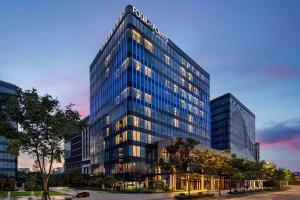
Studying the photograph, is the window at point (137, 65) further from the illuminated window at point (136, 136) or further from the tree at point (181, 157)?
the tree at point (181, 157)

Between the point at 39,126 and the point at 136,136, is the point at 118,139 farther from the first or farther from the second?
the point at 39,126

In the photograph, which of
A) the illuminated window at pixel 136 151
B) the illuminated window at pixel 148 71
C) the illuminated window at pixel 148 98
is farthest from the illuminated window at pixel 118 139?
the illuminated window at pixel 148 71

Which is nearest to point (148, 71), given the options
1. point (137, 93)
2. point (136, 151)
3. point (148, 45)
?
point (148, 45)

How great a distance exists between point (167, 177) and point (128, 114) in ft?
84.9

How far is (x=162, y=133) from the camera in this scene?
535 feet

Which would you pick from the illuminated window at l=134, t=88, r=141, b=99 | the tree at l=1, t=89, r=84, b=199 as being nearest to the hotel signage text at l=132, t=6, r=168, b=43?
the illuminated window at l=134, t=88, r=141, b=99

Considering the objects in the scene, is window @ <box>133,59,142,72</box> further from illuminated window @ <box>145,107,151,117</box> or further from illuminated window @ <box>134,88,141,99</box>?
illuminated window @ <box>145,107,151,117</box>

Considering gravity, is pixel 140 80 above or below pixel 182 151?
above

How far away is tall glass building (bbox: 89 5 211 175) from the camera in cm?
14575

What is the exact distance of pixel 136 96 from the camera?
481 feet

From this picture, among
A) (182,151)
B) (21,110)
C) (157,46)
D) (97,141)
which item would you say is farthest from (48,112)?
(97,141)

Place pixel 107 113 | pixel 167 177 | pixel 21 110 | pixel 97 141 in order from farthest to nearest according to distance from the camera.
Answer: pixel 97 141, pixel 107 113, pixel 167 177, pixel 21 110

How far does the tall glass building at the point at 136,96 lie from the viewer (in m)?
146

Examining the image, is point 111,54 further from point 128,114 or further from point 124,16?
point 128,114
